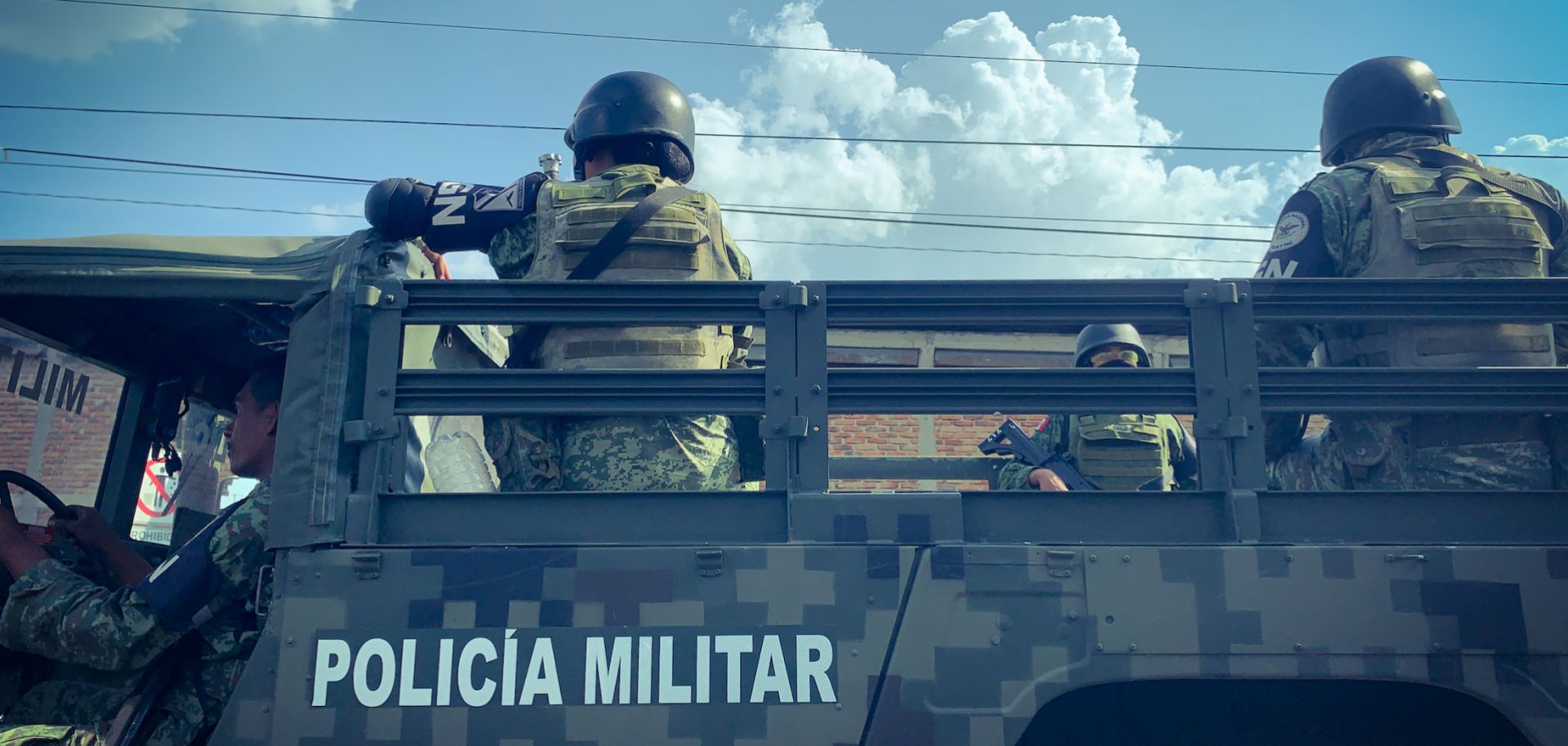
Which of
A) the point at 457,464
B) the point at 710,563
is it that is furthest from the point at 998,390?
the point at 457,464

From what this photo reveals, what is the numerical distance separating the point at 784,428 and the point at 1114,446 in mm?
3086

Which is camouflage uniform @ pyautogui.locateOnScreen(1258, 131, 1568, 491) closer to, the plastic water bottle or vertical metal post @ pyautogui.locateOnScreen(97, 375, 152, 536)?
the plastic water bottle

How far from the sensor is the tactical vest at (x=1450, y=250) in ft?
9.69

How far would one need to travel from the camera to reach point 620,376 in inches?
99.3

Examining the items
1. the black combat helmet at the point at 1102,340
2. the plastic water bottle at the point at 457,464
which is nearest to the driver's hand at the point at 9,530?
the plastic water bottle at the point at 457,464

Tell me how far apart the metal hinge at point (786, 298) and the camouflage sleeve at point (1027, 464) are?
8.76 feet

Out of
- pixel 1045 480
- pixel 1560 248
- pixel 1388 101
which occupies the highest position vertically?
pixel 1388 101

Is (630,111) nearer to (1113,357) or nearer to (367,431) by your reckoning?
(367,431)

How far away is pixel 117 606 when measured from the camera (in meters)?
2.64

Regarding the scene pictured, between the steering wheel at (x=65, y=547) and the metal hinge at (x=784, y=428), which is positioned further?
the steering wheel at (x=65, y=547)

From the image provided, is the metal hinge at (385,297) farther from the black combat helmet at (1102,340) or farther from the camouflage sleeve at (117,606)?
the black combat helmet at (1102,340)

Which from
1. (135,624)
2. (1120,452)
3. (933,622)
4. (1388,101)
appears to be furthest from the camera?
(1120,452)

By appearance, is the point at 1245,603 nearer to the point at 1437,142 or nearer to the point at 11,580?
the point at 1437,142

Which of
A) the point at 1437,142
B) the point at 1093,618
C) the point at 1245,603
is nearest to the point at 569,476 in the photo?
the point at 1093,618
